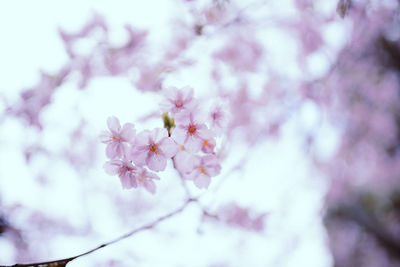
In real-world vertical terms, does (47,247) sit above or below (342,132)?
below

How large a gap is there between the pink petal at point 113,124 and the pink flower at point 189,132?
194 mm

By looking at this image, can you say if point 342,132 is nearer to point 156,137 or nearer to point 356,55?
point 356,55

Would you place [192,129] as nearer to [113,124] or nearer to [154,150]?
[154,150]

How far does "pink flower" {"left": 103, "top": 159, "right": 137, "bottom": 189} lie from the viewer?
3.11 feet

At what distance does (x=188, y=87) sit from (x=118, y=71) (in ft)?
5.60

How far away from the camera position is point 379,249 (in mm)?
5156

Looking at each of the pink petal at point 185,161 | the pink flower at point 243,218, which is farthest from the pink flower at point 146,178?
the pink flower at point 243,218

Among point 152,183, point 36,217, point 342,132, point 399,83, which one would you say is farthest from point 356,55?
point 36,217

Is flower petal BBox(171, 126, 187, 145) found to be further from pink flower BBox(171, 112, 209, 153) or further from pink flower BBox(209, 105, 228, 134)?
pink flower BBox(209, 105, 228, 134)

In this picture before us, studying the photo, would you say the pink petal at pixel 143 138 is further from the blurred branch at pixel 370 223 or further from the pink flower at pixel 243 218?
the blurred branch at pixel 370 223

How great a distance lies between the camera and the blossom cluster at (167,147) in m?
0.91

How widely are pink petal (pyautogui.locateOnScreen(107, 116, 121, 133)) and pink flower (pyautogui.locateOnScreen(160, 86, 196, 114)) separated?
166 mm

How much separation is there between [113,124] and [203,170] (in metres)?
0.36

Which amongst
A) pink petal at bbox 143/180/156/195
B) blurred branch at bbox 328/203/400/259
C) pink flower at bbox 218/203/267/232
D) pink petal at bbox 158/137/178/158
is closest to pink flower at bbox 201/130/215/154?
pink petal at bbox 158/137/178/158
